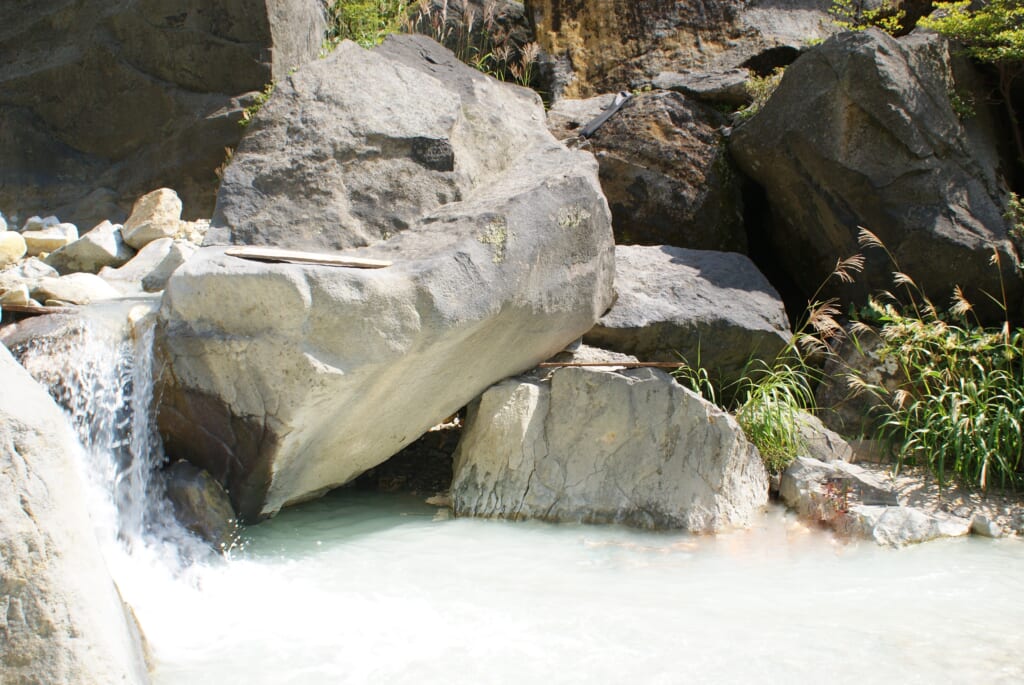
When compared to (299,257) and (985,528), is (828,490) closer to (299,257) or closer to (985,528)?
(985,528)

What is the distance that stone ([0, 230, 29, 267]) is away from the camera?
579 centimetres

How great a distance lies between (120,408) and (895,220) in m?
4.86

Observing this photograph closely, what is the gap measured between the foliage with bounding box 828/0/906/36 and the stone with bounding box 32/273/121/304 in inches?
217

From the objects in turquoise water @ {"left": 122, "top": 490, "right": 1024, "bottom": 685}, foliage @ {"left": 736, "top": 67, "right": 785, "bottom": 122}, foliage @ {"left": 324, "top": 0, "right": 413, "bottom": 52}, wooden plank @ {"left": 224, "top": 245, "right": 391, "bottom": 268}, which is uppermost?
foliage @ {"left": 324, "top": 0, "right": 413, "bottom": 52}

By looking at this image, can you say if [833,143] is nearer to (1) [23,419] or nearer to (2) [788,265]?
(2) [788,265]

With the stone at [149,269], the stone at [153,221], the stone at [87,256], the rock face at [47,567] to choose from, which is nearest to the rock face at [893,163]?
the stone at [149,269]

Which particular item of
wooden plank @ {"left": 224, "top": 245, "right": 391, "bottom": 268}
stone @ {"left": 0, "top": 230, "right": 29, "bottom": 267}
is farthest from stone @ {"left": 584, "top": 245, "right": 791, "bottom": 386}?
stone @ {"left": 0, "top": 230, "right": 29, "bottom": 267}

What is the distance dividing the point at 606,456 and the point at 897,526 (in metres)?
1.54

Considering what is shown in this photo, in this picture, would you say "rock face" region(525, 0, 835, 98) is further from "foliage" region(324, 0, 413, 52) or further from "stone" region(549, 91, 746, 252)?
"foliage" region(324, 0, 413, 52)

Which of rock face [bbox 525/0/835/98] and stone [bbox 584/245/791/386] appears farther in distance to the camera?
rock face [bbox 525/0/835/98]

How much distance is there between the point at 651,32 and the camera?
8.66 meters

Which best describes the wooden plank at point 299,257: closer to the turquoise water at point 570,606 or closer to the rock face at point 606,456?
the rock face at point 606,456

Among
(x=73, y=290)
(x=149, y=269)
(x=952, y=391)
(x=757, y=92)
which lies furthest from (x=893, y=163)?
(x=73, y=290)

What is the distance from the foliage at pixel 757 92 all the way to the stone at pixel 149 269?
13.7 feet
